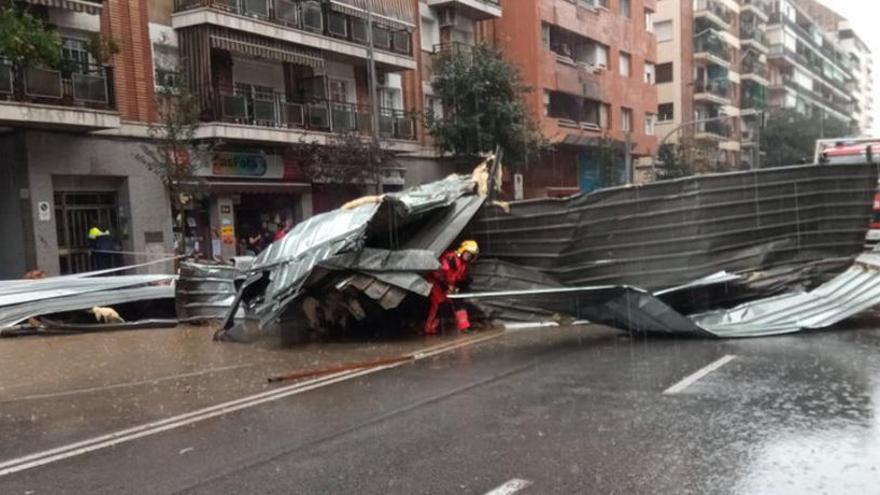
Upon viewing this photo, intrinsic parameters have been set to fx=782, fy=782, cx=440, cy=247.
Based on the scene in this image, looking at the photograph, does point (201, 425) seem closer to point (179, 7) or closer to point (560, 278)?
point (560, 278)

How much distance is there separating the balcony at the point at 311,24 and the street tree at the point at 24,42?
193 inches

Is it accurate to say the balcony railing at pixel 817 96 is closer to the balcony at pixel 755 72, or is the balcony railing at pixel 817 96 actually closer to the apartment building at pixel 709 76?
the balcony at pixel 755 72

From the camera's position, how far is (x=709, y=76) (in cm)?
5878

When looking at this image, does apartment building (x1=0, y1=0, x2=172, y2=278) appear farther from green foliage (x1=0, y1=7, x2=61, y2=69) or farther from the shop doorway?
the shop doorway

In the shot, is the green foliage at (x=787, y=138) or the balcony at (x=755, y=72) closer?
the green foliage at (x=787, y=138)

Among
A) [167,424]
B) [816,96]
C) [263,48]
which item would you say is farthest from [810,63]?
[167,424]

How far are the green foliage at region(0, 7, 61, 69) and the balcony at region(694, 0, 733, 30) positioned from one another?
163ft

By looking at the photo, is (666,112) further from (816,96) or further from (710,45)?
(816,96)

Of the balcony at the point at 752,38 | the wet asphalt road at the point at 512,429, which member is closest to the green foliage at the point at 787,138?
the balcony at the point at 752,38

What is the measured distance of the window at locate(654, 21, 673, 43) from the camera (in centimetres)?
5500

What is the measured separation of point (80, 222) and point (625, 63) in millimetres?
32249

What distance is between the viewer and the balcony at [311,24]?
21.2 m

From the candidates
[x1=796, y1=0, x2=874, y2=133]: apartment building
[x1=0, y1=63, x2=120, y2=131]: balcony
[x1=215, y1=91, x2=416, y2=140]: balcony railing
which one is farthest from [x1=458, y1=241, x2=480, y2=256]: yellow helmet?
[x1=796, y1=0, x2=874, y2=133]: apartment building

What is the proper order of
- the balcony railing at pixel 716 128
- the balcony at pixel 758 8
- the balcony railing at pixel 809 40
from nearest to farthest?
→ 1. the balcony railing at pixel 716 128
2. the balcony at pixel 758 8
3. the balcony railing at pixel 809 40
